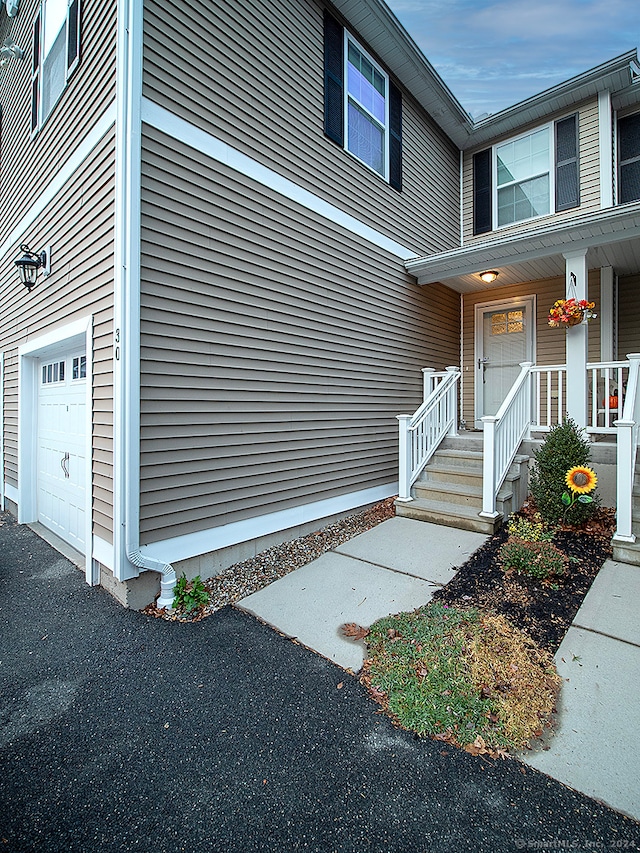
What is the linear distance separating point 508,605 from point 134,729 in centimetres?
244

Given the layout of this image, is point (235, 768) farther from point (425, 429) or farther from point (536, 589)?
point (425, 429)

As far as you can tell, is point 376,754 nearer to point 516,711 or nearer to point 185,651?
point 516,711

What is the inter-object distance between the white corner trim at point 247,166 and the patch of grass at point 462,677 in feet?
13.4

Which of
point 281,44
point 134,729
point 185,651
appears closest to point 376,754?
point 134,729

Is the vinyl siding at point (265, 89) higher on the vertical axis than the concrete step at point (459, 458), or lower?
higher

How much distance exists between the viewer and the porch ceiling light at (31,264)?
14.9 ft

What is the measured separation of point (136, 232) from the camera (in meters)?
3.16

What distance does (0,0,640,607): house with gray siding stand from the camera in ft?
10.9

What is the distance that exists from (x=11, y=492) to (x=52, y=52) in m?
5.48

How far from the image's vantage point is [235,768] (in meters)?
1.86

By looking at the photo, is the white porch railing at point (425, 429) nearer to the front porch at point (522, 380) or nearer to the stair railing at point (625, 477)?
the front porch at point (522, 380)

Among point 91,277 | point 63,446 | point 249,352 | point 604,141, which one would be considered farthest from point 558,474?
point 604,141

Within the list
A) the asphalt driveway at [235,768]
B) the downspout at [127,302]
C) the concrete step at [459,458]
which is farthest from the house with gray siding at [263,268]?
the asphalt driveway at [235,768]

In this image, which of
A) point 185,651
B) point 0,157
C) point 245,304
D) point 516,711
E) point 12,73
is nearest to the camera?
point 516,711
